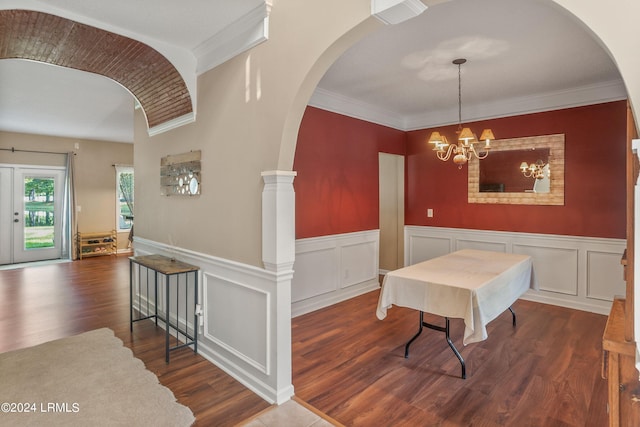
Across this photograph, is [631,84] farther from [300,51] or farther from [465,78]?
[465,78]

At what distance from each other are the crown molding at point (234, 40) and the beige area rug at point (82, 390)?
2.50 metres

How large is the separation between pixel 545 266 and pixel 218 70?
14.5 feet

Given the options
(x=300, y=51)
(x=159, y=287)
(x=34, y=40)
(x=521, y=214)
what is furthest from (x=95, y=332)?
(x=521, y=214)

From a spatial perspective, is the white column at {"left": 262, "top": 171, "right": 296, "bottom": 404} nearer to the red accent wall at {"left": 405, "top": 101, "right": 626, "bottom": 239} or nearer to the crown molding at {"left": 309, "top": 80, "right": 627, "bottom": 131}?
the crown molding at {"left": 309, "top": 80, "right": 627, "bottom": 131}

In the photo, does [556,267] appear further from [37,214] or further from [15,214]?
[15,214]

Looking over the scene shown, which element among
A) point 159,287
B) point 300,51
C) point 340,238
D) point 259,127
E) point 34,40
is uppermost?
point 34,40

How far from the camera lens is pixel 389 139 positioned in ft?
17.7

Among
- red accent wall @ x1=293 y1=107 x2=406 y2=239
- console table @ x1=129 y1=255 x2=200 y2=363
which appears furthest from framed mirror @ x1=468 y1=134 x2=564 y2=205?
console table @ x1=129 y1=255 x2=200 y2=363

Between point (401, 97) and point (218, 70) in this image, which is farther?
point (401, 97)

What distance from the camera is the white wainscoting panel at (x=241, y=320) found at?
235cm

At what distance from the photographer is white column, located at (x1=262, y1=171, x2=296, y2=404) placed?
2.27 metres

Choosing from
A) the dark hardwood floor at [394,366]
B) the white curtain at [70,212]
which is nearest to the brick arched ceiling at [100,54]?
the dark hardwood floor at [394,366]

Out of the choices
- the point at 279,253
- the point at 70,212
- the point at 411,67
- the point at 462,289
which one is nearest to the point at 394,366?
the point at 462,289

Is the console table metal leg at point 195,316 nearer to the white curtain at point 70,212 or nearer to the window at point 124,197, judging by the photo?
the white curtain at point 70,212
